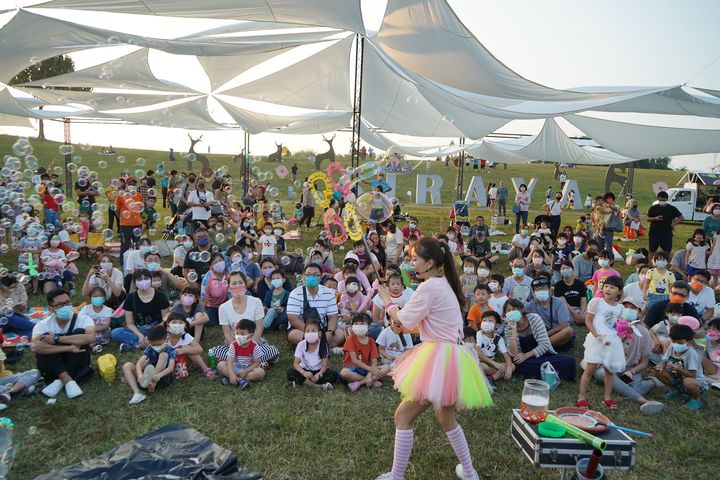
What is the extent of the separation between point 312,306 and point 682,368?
433 cm

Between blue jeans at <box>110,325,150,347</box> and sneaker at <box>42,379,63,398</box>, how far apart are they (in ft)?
4.27

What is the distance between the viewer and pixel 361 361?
605 cm

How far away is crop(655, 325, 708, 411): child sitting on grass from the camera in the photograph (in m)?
5.71

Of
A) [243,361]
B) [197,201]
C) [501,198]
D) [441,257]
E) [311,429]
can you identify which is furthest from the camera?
[501,198]

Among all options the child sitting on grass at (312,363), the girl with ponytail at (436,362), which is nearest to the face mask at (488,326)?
the child sitting on grass at (312,363)

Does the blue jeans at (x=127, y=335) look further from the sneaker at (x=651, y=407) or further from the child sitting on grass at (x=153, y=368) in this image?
the sneaker at (x=651, y=407)

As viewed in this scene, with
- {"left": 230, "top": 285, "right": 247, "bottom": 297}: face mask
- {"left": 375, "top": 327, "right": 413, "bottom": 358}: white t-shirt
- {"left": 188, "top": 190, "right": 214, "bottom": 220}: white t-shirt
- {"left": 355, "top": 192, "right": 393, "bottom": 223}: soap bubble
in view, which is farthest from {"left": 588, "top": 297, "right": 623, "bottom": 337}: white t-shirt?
{"left": 188, "top": 190, "right": 214, "bottom": 220}: white t-shirt

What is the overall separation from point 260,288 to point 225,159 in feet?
125

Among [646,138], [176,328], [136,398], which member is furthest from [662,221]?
[136,398]

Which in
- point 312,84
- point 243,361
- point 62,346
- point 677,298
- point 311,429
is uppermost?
point 312,84

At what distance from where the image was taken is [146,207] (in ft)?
42.0

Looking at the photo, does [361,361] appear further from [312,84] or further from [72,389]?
[312,84]

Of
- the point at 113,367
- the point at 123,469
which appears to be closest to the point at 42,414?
the point at 113,367

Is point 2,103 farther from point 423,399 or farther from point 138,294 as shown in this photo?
point 423,399
